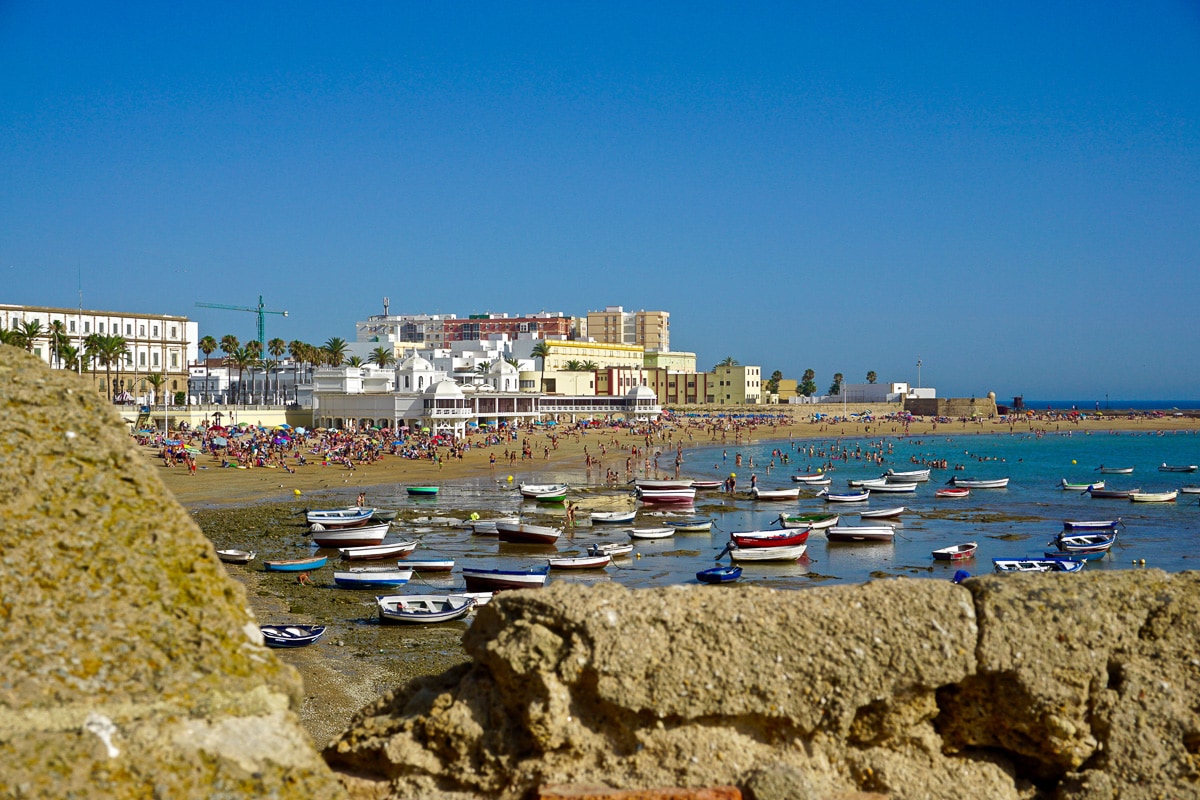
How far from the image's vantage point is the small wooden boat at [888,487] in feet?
191

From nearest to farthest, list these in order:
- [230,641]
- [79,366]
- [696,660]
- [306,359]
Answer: [230,641]
[696,660]
[79,366]
[306,359]

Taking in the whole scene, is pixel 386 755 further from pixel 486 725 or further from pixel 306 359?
pixel 306 359

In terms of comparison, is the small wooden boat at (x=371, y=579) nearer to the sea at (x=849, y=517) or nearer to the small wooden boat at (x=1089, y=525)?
the sea at (x=849, y=517)

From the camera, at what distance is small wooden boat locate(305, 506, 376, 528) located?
127ft

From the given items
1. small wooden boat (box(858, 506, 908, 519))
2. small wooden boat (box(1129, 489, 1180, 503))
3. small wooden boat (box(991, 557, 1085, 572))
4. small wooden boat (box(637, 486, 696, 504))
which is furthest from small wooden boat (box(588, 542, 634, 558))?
small wooden boat (box(1129, 489, 1180, 503))

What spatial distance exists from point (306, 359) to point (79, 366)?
31.8m

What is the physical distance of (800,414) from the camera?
140 meters

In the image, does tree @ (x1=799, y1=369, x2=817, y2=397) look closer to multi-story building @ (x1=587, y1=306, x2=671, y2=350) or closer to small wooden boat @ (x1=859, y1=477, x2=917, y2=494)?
multi-story building @ (x1=587, y1=306, x2=671, y2=350)

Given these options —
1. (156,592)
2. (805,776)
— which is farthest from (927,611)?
(156,592)

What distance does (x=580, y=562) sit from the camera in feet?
105

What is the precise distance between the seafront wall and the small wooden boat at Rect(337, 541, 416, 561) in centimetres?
2670

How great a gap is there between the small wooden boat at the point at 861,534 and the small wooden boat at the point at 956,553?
4.33 meters

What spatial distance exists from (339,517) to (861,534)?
20.3 metres

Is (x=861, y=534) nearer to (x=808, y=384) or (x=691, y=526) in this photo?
(x=691, y=526)
